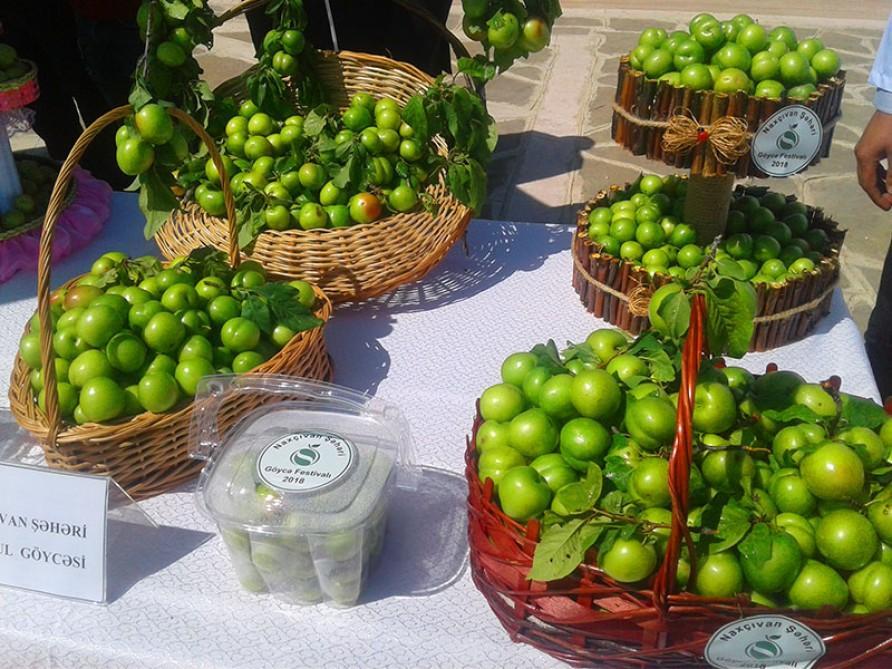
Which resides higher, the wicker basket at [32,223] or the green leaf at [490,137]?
the green leaf at [490,137]

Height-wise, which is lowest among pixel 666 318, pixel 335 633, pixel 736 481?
pixel 335 633

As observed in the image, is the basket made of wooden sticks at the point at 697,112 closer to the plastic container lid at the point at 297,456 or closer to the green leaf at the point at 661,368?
the green leaf at the point at 661,368

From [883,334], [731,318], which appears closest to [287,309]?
[731,318]

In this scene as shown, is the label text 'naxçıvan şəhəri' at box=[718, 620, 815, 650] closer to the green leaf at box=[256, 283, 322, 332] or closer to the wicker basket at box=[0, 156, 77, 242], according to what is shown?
the green leaf at box=[256, 283, 322, 332]

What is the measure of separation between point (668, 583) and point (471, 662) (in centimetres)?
25

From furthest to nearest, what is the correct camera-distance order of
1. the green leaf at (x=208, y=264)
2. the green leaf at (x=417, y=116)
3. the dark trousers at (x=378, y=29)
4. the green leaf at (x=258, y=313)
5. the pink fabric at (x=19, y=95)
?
1. the dark trousers at (x=378, y=29)
2. the pink fabric at (x=19, y=95)
3. the green leaf at (x=417, y=116)
4. the green leaf at (x=208, y=264)
5. the green leaf at (x=258, y=313)

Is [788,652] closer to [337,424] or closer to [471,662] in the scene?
[471,662]

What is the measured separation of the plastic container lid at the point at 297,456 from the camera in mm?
735

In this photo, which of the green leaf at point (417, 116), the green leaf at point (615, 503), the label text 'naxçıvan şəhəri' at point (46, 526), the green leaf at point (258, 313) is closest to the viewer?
the green leaf at point (615, 503)

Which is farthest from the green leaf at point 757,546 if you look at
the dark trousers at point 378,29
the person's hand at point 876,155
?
the dark trousers at point 378,29

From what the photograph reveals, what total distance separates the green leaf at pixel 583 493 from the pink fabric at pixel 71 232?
121cm

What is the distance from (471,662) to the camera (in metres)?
0.77

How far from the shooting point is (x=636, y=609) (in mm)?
659

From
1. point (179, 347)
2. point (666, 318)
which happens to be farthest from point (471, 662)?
point (179, 347)
